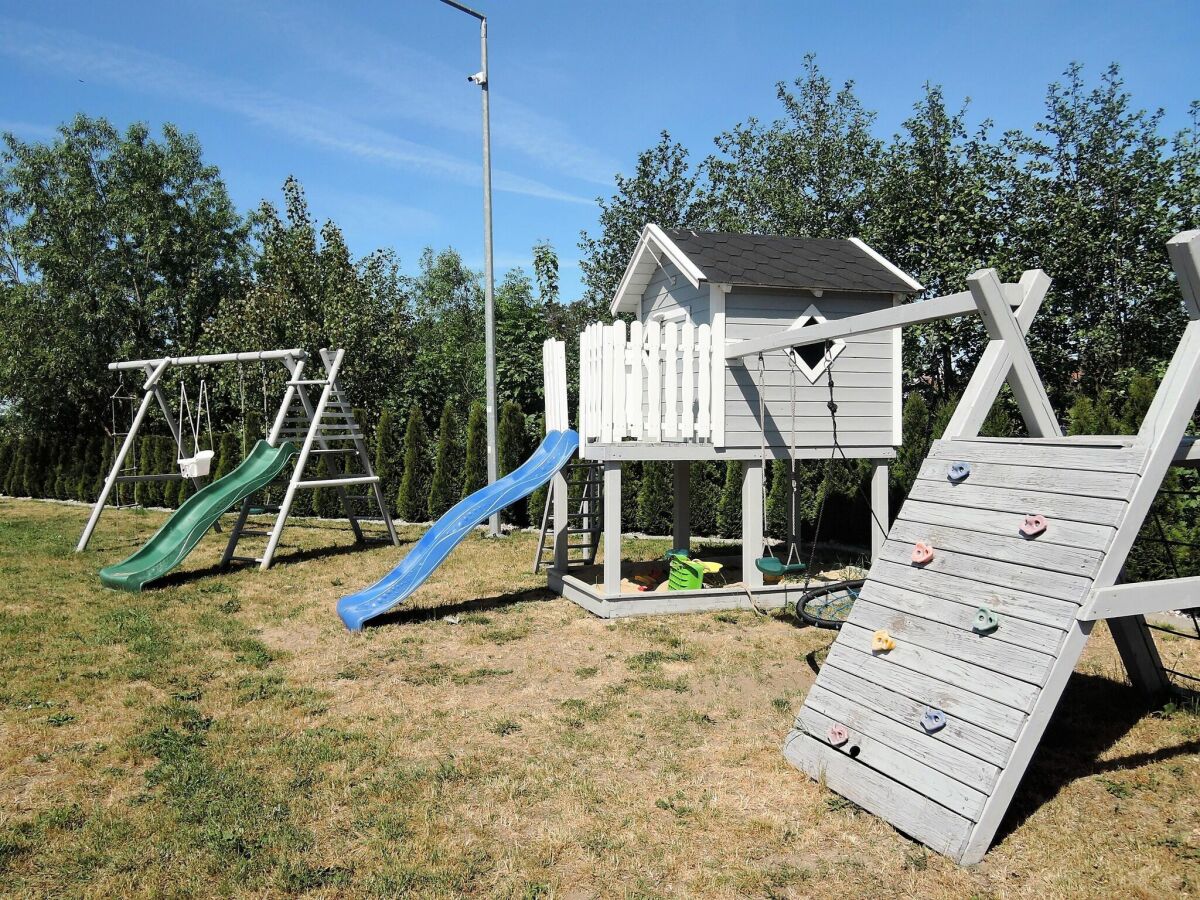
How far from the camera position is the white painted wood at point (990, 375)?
421 cm

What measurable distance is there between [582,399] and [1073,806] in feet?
16.6

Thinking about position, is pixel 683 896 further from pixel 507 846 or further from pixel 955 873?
pixel 955 873

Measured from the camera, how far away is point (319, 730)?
14.9 feet

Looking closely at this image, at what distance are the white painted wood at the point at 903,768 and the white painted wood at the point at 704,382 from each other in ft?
12.2

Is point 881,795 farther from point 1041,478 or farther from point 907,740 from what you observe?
point 1041,478

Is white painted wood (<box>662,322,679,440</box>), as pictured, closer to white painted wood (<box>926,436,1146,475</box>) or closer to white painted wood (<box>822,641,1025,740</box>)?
white painted wood (<box>926,436,1146,475</box>)

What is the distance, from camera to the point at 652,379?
7324mm

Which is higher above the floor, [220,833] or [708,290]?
[708,290]

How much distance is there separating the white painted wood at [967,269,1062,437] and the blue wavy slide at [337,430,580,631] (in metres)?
4.24

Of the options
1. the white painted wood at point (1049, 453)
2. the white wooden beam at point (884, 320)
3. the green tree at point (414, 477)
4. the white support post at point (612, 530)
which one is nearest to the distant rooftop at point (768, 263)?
the white wooden beam at point (884, 320)

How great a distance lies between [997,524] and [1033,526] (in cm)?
21

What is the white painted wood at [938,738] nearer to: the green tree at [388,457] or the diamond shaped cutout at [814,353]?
the diamond shaped cutout at [814,353]

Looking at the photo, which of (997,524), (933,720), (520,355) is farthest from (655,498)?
(933,720)

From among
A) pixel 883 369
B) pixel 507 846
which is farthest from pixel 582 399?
pixel 507 846
